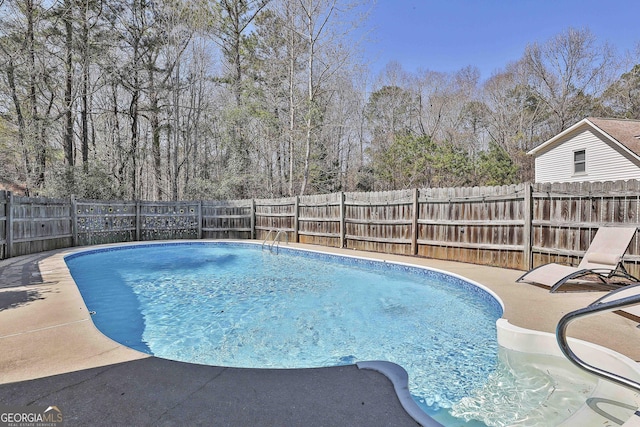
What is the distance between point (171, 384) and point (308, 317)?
268 cm

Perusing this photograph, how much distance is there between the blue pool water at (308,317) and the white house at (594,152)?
989 centimetres

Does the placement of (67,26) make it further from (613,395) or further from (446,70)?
(446,70)

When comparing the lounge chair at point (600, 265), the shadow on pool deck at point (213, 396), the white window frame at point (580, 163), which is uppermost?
the white window frame at point (580, 163)

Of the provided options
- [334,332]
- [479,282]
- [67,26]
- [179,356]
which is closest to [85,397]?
[179,356]

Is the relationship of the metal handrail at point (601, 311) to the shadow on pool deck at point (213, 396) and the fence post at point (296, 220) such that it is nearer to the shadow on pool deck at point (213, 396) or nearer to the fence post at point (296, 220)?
the shadow on pool deck at point (213, 396)

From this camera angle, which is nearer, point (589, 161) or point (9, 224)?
point (9, 224)

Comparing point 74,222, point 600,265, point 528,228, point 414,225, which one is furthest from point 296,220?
point 600,265

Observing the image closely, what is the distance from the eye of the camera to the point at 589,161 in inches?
504

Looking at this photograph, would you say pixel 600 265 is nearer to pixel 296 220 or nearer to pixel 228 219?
pixel 296 220

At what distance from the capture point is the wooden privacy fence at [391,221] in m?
5.65

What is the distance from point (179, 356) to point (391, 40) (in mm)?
18306

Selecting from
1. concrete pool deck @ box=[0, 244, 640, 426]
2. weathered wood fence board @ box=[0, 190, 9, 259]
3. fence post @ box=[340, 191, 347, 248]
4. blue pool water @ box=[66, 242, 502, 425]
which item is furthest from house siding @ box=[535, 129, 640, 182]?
weathered wood fence board @ box=[0, 190, 9, 259]

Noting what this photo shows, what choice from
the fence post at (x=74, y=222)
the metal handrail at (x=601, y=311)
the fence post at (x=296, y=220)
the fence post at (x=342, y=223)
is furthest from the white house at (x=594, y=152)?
the fence post at (x=74, y=222)

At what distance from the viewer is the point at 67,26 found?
13.2m
